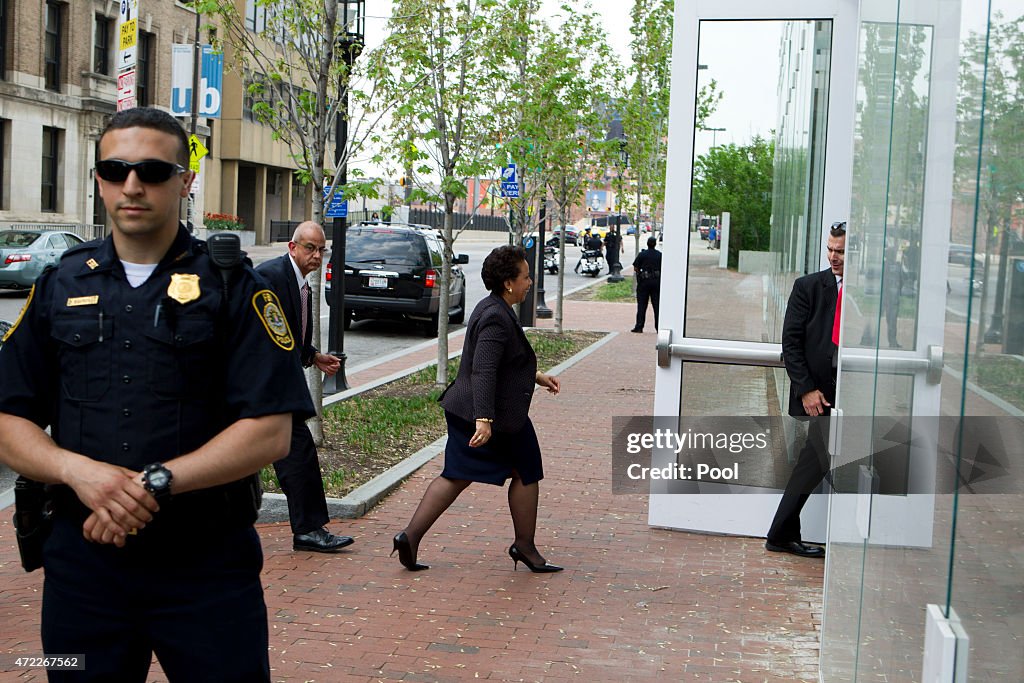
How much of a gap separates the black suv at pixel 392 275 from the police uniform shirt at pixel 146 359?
59.0ft

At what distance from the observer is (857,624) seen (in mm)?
3613

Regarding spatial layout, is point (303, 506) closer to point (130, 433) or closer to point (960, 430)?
point (130, 433)

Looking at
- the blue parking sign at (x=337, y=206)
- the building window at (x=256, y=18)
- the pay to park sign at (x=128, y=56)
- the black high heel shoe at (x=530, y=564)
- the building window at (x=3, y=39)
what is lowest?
the black high heel shoe at (x=530, y=564)

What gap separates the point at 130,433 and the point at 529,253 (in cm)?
2002

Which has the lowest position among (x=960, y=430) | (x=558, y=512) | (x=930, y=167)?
(x=558, y=512)

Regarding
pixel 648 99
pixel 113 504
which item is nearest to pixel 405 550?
pixel 113 504

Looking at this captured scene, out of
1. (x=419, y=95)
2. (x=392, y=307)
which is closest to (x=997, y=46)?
(x=419, y=95)

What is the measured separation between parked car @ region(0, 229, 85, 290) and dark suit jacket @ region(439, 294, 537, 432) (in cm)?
2023

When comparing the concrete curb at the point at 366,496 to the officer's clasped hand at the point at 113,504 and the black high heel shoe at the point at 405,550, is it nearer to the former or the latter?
the black high heel shoe at the point at 405,550

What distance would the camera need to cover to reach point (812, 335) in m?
6.74

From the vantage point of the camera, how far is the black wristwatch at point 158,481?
265 centimetres

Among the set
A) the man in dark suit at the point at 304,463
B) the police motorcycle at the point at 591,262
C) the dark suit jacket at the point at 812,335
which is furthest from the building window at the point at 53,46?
the dark suit jacket at the point at 812,335

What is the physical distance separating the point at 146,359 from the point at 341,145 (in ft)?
32.2

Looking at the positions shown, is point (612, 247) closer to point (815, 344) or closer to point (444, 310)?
point (444, 310)
